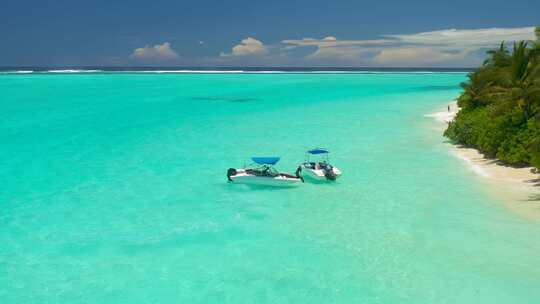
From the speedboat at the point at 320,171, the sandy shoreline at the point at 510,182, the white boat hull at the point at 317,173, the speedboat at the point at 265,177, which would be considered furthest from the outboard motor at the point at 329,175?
the sandy shoreline at the point at 510,182

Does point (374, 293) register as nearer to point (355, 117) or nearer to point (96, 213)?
point (96, 213)

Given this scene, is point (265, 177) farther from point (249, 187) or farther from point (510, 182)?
point (510, 182)

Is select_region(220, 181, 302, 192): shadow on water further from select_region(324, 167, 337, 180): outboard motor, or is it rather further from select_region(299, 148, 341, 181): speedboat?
select_region(324, 167, 337, 180): outboard motor

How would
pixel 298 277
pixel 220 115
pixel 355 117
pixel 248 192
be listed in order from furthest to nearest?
pixel 220 115
pixel 355 117
pixel 248 192
pixel 298 277

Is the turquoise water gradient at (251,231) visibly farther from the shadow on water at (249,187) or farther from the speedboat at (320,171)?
the speedboat at (320,171)

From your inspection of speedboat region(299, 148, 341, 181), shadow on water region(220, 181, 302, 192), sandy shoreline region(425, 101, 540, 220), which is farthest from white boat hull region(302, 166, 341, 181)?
sandy shoreline region(425, 101, 540, 220)

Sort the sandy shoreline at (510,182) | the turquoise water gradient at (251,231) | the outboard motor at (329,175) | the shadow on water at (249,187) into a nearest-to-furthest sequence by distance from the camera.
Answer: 1. the turquoise water gradient at (251,231)
2. the sandy shoreline at (510,182)
3. the shadow on water at (249,187)
4. the outboard motor at (329,175)

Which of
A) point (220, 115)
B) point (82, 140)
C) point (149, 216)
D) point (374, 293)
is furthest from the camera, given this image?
point (220, 115)

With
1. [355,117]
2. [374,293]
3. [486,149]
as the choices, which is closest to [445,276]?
[374,293]
